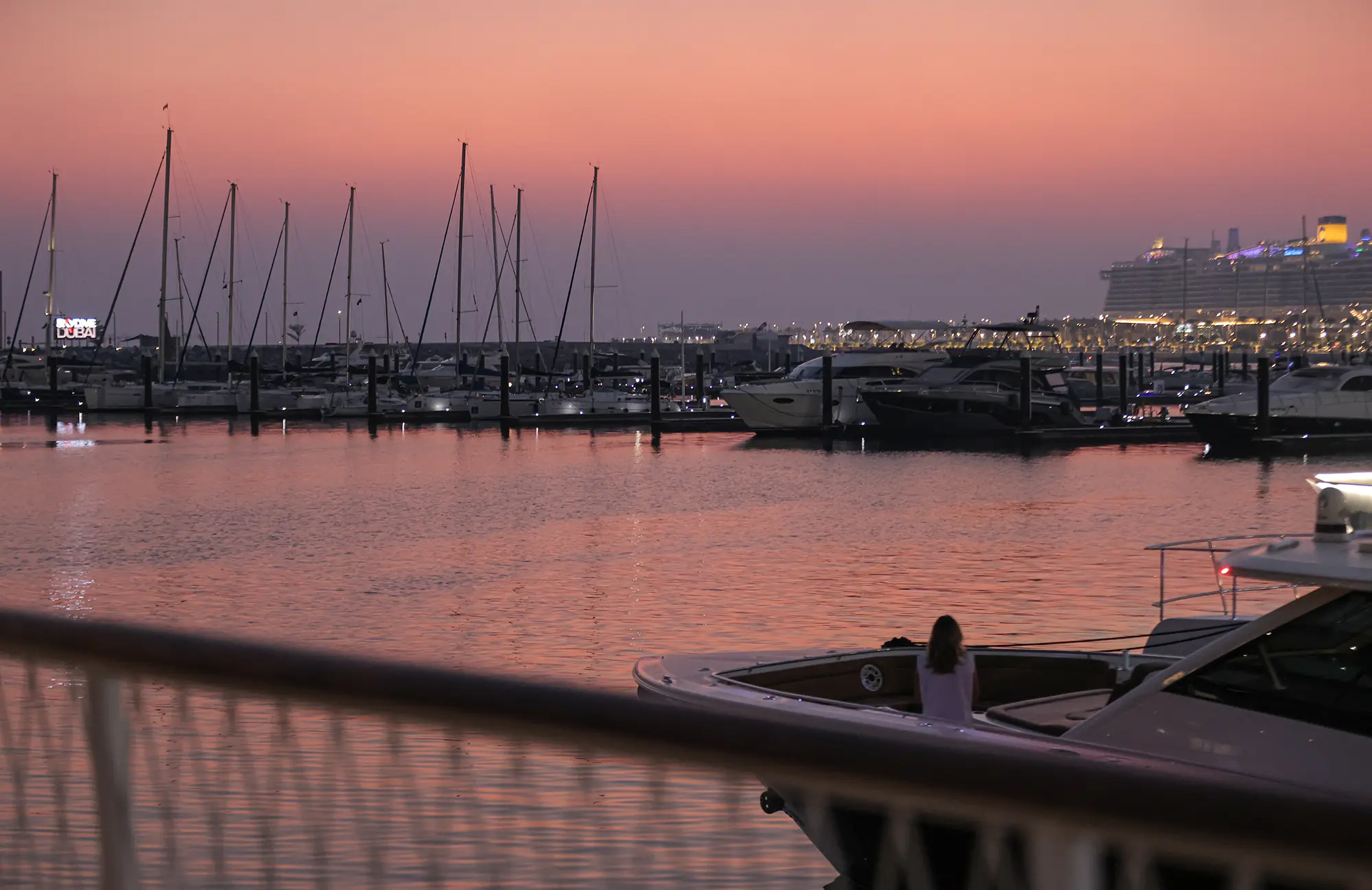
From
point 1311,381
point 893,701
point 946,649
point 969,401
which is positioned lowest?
point 893,701

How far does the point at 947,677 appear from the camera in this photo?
898 cm

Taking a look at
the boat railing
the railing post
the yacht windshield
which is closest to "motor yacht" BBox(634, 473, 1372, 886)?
the yacht windshield

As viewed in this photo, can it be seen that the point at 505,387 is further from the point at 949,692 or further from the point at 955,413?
the point at 949,692

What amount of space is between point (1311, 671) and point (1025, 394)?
159ft

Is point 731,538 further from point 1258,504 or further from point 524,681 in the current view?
point 524,681

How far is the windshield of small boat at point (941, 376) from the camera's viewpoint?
56656 mm

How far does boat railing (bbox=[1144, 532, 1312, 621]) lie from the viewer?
28.8 feet

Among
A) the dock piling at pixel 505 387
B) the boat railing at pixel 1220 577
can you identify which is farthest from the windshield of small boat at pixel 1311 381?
the dock piling at pixel 505 387

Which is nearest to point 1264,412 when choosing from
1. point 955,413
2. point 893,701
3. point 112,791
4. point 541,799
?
point 955,413

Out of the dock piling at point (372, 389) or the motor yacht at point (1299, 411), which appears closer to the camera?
the motor yacht at point (1299, 411)

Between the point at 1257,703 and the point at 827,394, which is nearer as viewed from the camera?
the point at 1257,703

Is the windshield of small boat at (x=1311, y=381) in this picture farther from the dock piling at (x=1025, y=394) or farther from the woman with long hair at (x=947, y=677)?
the woman with long hair at (x=947, y=677)

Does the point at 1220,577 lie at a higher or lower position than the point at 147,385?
lower

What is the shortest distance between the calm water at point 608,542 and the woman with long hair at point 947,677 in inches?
283
